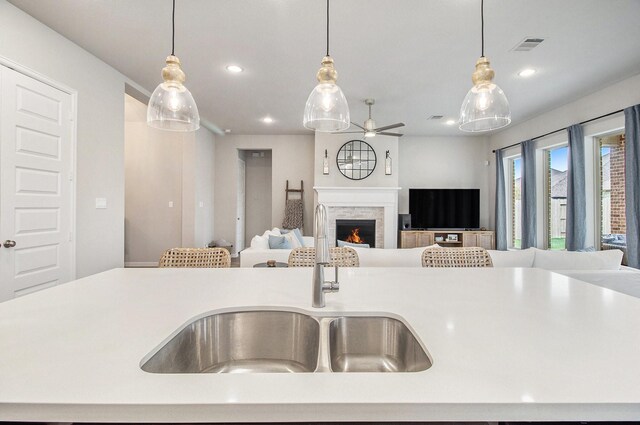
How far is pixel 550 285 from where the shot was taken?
1.25 m

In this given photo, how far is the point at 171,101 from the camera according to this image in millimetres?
1488

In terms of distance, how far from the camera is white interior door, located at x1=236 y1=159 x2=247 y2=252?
674 centimetres

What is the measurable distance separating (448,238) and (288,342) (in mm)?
5616

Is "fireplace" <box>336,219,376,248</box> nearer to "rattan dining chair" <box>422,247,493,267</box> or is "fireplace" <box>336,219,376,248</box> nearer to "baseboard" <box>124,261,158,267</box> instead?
"baseboard" <box>124,261,158,267</box>

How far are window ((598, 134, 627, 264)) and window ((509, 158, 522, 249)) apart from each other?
176 cm

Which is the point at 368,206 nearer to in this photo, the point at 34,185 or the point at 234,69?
the point at 234,69

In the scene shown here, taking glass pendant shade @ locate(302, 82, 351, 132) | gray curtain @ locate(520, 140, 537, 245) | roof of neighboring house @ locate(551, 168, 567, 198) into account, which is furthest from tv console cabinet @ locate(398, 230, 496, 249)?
glass pendant shade @ locate(302, 82, 351, 132)

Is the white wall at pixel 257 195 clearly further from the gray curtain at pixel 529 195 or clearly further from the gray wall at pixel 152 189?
the gray curtain at pixel 529 195

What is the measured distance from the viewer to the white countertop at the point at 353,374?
0.50 m

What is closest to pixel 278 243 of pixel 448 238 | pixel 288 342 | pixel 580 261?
pixel 288 342

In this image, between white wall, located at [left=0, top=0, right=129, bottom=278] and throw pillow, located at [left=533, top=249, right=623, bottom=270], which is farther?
throw pillow, located at [left=533, top=249, right=623, bottom=270]

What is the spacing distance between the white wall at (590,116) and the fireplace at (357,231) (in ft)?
9.31

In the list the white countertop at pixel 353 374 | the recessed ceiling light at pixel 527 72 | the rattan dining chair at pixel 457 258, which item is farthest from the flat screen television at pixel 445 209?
the white countertop at pixel 353 374

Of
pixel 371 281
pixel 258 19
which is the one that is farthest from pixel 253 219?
pixel 371 281
